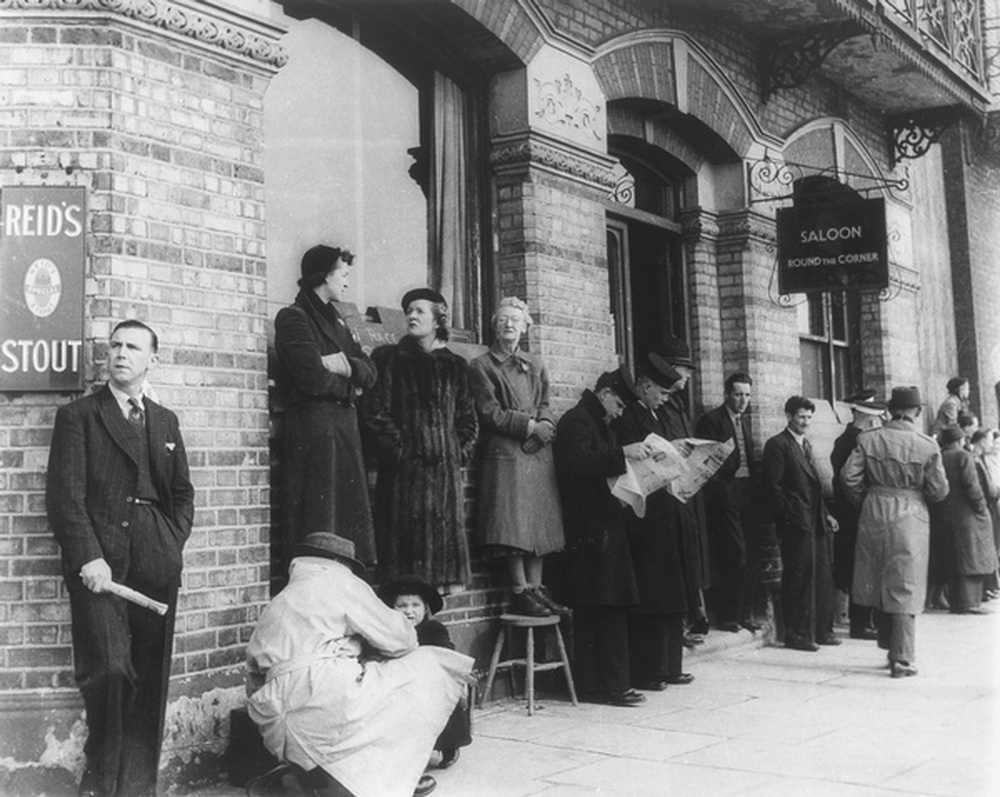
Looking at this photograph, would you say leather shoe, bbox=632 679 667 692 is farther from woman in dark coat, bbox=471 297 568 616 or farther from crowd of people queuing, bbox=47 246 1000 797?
woman in dark coat, bbox=471 297 568 616

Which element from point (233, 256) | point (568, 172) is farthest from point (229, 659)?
point (568, 172)

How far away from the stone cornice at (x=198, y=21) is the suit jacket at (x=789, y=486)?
5108mm

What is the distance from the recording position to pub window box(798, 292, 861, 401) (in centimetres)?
1162

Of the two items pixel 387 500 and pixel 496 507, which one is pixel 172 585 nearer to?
pixel 387 500

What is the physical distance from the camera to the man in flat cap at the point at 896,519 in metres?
7.75

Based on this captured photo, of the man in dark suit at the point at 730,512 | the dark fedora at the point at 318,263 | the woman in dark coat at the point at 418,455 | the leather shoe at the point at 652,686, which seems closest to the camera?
the dark fedora at the point at 318,263

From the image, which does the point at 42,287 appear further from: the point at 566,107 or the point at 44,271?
the point at 566,107

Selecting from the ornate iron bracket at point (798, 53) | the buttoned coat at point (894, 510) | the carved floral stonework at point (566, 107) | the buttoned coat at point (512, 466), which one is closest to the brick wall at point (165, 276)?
the buttoned coat at point (512, 466)

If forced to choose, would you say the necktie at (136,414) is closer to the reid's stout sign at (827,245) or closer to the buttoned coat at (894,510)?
the buttoned coat at (894,510)

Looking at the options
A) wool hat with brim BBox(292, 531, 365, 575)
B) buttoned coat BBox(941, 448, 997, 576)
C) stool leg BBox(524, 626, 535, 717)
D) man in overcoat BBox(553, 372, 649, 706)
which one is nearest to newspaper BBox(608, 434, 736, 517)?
man in overcoat BBox(553, 372, 649, 706)

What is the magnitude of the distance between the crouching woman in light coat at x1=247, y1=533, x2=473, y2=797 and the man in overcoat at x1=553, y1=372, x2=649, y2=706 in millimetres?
2259

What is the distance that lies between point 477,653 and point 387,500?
1.39 meters

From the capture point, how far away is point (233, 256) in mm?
5551

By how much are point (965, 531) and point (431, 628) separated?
24.9 feet
